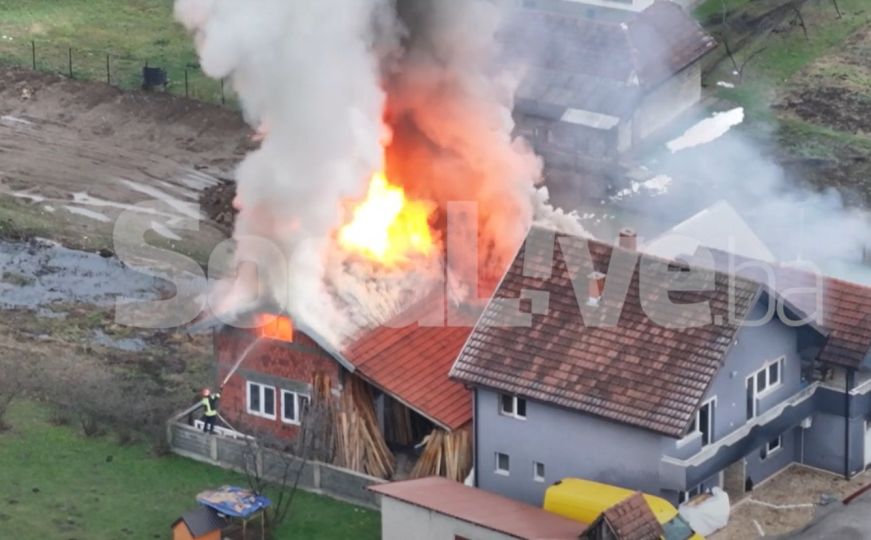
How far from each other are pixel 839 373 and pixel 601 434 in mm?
6434

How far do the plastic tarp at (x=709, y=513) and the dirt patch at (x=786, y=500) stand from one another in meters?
0.21

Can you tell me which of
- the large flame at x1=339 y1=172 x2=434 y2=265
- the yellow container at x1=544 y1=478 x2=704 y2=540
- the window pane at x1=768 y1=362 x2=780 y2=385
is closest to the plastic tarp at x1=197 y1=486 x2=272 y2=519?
the yellow container at x1=544 y1=478 x2=704 y2=540

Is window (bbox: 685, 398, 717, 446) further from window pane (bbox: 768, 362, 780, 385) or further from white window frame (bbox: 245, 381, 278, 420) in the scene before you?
white window frame (bbox: 245, 381, 278, 420)

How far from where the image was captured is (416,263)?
51438mm

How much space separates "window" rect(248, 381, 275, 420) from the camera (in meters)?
49.7

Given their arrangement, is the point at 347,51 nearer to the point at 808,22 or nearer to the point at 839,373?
the point at 839,373

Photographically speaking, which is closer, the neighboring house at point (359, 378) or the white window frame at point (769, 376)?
the white window frame at point (769, 376)

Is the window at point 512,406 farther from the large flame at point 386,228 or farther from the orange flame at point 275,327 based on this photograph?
the large flame at point 386,228

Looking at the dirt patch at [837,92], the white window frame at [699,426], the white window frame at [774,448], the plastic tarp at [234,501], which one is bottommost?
the white window frame at [774,448]

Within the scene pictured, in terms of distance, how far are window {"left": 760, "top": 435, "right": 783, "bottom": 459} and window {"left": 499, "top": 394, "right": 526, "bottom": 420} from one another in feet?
18.8

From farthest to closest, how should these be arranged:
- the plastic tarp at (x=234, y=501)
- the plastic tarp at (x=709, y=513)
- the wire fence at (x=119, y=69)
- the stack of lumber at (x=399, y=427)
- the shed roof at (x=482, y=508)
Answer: the wire fence at (x=119, y=69) → the stack of lumber at (x=399, y=427) → the plastic tarp at (x=709, y=513) → the plastic tarp at (x=234, y=501) → the shed roof at (x=482, y=508)

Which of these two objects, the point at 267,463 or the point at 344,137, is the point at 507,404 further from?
the point at 344,137

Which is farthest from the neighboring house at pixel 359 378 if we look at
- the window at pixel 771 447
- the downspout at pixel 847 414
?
the downspout at pixel 847 414

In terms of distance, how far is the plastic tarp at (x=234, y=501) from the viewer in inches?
1783
